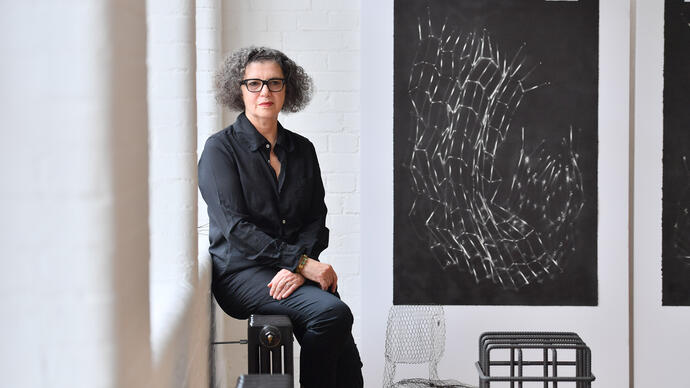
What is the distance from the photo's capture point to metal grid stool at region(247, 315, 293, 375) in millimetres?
2586

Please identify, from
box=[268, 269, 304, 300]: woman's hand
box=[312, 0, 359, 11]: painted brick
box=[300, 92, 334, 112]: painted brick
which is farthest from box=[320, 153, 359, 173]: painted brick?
box=[268, 269, 304, 300]: woman's hand

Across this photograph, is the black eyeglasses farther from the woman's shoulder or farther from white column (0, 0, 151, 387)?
white column (0, 0, 151, 387)

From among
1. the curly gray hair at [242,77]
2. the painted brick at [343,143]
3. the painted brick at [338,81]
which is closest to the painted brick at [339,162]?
the painted brick at [343,143]

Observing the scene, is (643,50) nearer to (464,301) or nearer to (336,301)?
(464,301)

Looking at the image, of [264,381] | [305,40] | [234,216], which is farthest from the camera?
[305,40]

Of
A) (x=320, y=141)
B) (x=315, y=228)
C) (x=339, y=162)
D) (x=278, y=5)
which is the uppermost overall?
(x=278, y=5)

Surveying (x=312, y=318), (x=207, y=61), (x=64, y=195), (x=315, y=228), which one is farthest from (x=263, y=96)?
(x=64, y=195)

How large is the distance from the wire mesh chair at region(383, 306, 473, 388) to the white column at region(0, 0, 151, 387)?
2.87 meters

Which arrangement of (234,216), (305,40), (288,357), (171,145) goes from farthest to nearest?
(305,40), (234,216), (288,357), (171,145)

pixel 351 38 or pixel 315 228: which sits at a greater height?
pixel 351 38

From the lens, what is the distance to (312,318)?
9.04 feet

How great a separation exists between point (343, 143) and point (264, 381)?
7.80 feet

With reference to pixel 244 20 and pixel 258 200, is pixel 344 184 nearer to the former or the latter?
pixel 244 20

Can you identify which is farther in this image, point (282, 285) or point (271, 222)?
point (271, 222)
